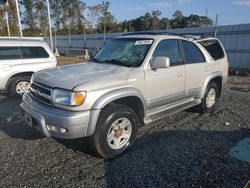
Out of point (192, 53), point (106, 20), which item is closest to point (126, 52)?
point (192, 53)

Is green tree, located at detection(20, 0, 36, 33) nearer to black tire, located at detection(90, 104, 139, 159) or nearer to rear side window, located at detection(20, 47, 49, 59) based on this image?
rear side window, located at detection(20, 47, 49, 59)

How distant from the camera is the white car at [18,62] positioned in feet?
23.8

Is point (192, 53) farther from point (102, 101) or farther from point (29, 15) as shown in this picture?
point (29, 15)

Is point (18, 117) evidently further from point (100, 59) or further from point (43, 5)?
point (43, 5)

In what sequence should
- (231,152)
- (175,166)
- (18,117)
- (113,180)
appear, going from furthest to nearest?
(18,117), (231,152), (175,166), (113,180)

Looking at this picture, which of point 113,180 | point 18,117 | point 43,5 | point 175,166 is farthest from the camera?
point 43,5

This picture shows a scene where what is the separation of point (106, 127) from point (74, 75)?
3.03 feet

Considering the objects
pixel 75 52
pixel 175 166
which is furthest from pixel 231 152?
pixel 75 52

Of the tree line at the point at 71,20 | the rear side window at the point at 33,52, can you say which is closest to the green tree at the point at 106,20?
the tree line at the point at 71,20

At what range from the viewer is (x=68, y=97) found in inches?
133

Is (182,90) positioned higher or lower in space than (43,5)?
lower

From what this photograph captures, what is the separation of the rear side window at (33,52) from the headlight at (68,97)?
4842 mm

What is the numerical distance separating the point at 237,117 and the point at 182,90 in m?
1.82

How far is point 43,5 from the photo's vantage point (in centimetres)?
4562
